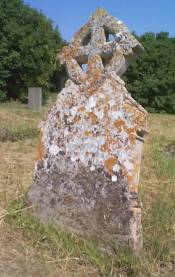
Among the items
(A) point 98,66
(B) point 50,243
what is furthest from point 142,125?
(B) point 50,243

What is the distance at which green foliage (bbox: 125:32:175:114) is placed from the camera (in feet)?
82.0

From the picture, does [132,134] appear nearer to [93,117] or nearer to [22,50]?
[93,117]

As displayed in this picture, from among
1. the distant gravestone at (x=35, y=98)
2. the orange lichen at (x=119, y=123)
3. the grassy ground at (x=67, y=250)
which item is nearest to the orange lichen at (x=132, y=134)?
the orange lichen at (x=119, y=123)

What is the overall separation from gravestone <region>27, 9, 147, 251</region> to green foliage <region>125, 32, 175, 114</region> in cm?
2037

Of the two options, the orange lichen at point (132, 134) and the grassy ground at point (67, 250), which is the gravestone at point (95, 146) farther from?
the grassy ground at point (67, 250)

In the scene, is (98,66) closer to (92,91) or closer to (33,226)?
(92,91)

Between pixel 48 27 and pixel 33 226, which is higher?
pixel 48 27

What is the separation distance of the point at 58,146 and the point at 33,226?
0.79 metres

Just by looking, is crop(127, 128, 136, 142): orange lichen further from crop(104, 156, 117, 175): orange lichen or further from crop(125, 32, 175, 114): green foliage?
crop(125, 32, 175, 114): green foliage

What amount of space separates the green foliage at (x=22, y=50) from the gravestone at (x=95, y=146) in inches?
687

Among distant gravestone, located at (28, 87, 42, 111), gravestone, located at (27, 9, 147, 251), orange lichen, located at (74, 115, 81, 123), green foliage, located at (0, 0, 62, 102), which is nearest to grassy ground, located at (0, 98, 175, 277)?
gravestone, located at (27, 9, 147, 251)

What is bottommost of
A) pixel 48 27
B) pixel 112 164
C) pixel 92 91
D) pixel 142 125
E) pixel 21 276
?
pixel 21 276

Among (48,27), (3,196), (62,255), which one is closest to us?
(62,255)

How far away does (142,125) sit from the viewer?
4.27 metres
